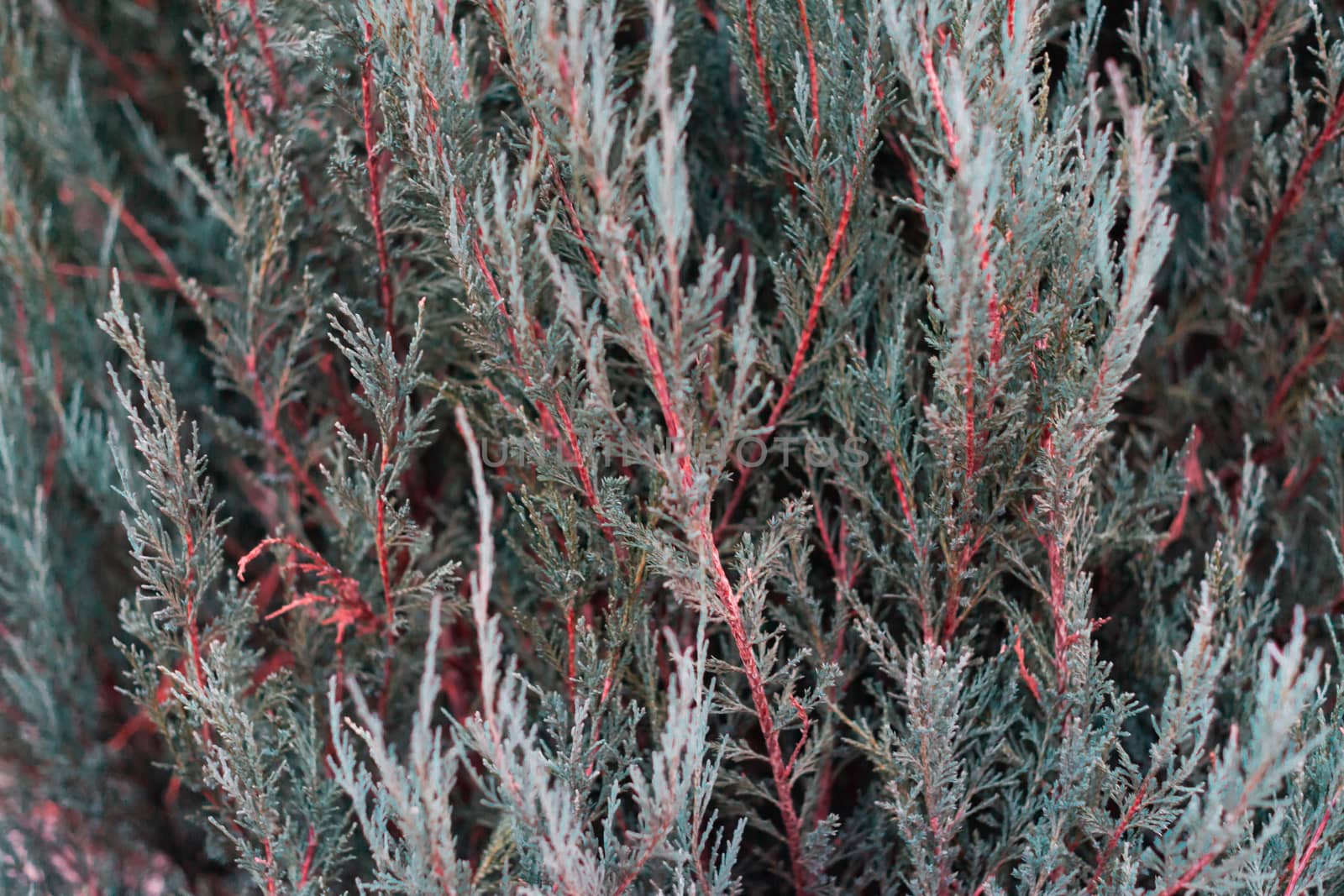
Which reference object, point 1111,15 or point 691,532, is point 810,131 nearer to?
point 691,532

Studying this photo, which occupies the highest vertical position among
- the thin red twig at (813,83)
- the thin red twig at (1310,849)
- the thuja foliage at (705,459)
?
the thin red twig at (813,83)

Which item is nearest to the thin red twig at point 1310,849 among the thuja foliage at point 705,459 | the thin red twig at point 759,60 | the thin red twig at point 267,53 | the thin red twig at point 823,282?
the thuja foliage at point 705,459

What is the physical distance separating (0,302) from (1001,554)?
2.46m

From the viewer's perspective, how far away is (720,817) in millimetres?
1890

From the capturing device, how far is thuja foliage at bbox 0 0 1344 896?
1.31m

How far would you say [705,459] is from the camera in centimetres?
135

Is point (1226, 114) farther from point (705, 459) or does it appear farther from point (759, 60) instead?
point (705, 459)

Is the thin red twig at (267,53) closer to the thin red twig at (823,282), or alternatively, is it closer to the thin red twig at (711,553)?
the thin red twig at (711,553)

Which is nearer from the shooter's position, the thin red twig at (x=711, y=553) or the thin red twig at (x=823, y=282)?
the thin red twig at (x=711, y=553)

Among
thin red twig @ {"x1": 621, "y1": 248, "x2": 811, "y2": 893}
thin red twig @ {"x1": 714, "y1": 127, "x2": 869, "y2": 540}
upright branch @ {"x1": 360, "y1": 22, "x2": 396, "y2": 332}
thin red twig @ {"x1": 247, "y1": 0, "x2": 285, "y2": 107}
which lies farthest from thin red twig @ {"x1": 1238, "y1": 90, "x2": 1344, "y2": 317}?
thin red twig @ {"x1": 247, "y1": 0, "x2": 285, "y2": 107}

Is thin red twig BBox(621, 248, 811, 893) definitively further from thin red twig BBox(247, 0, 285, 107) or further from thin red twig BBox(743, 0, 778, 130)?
thin red twig BBox(247, 0, 285, 107)

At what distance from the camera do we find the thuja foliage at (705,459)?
51.4 inches

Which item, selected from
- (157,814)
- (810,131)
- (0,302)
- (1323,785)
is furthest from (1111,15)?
(157,814)

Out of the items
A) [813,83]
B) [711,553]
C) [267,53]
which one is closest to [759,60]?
[813,83]
